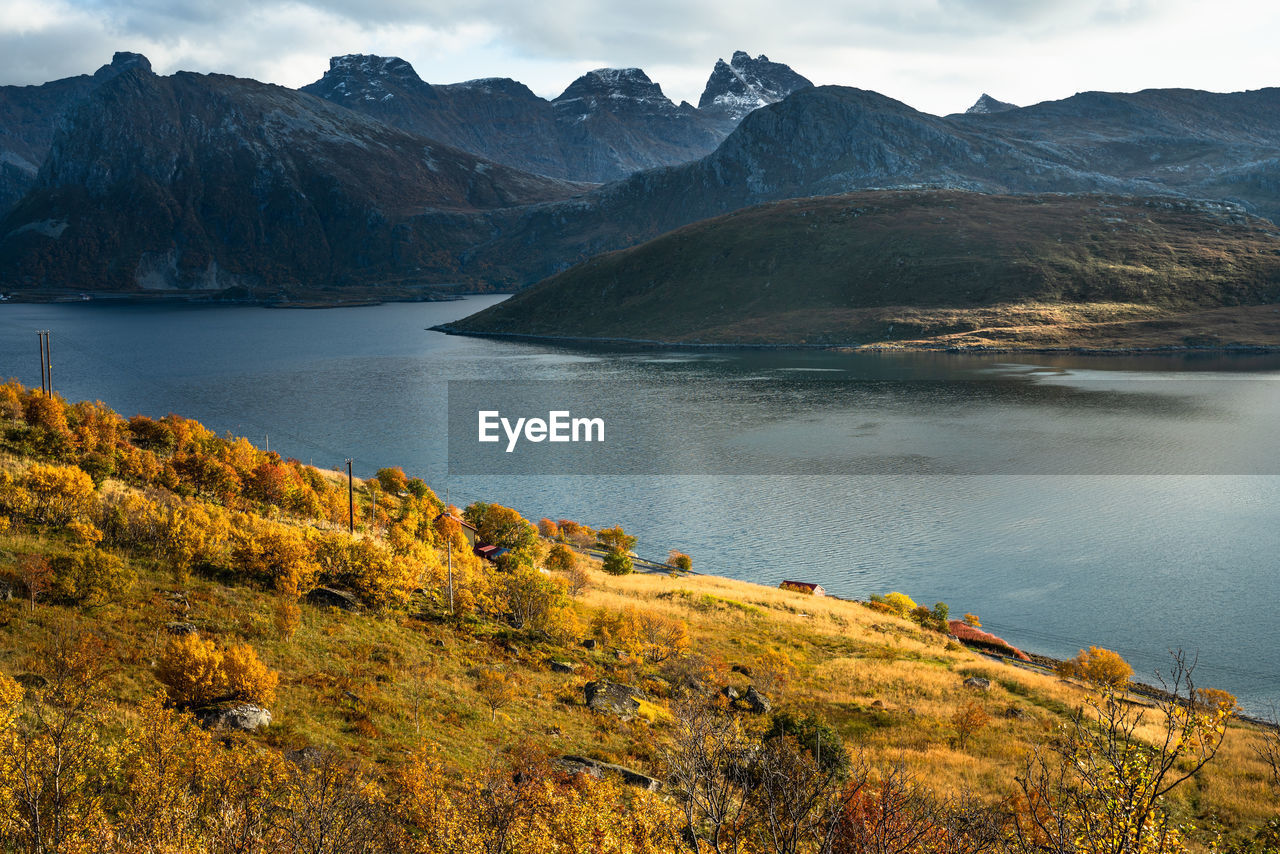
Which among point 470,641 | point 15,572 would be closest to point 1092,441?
point 470,641

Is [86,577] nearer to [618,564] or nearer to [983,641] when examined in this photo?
[618,564]

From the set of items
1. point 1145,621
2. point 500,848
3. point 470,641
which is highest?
point 500,848

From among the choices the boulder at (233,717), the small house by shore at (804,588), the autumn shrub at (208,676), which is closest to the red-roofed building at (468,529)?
the small house by shore at (804,588)

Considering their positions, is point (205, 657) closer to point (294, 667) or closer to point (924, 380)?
point (294, 667)

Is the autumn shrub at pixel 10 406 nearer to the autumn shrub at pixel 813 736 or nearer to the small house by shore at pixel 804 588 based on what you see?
the autumn shrub at pixel 813 736

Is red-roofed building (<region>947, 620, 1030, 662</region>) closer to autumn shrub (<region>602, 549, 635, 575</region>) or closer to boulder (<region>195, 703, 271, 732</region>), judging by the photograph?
autumn shrub (<region>602, 549, 635, 575</region>)

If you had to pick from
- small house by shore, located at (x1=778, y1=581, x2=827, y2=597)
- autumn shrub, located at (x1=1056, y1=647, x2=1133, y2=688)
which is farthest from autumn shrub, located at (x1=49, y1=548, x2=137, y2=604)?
autumn shrub, located at (x1=1056, y1=647, x2=1133, y2=688)
